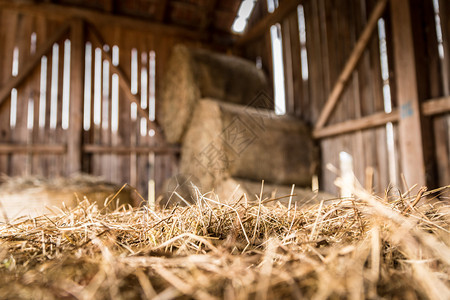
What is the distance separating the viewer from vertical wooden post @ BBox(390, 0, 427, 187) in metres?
2.58

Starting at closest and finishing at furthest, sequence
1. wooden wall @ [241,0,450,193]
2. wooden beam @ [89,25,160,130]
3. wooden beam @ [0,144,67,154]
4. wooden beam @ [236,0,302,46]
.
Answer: wooden wall @ [241,0,450,193], wooden beam @ [0,144,67,154], wooden beam @ [236,0,302,46], wooden beam @ [89,25,160,130]

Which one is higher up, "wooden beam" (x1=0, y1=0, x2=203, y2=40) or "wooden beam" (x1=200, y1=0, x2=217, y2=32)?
"wooden beam" (x1=200, y1=0, x2=217, y2=32)

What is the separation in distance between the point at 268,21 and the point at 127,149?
10.1 ft

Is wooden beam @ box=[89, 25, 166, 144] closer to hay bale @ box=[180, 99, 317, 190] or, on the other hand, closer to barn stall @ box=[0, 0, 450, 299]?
barn stall @ box=[0, 0, 450, 299]

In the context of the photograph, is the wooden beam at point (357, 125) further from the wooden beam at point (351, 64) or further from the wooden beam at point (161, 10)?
the wooden beam at point (161, 10)

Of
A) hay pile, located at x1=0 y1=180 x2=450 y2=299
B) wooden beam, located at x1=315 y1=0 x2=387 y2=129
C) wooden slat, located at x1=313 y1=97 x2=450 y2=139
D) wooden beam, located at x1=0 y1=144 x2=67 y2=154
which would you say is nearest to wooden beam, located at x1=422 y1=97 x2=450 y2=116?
wooden slat, located at x1=313 y1=97 x2=450 y2=139

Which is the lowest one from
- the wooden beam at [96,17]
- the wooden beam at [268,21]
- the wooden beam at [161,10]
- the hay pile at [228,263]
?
the hay pile at [228,263]

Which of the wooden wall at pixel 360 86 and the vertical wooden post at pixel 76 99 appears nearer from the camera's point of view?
the wooden wall at pixel 360 86

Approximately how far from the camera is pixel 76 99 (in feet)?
14.8

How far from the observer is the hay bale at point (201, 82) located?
3.94 metres

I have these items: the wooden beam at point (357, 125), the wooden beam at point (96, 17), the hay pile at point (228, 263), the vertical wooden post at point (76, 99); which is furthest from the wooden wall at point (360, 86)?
the vertical wooden post at point (76, 99)

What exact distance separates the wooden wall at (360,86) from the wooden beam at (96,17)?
6.21 ft

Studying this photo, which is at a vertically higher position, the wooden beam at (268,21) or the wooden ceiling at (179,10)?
the wooden ceiling at (179,10)

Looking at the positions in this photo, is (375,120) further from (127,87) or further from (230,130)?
(127,87)
